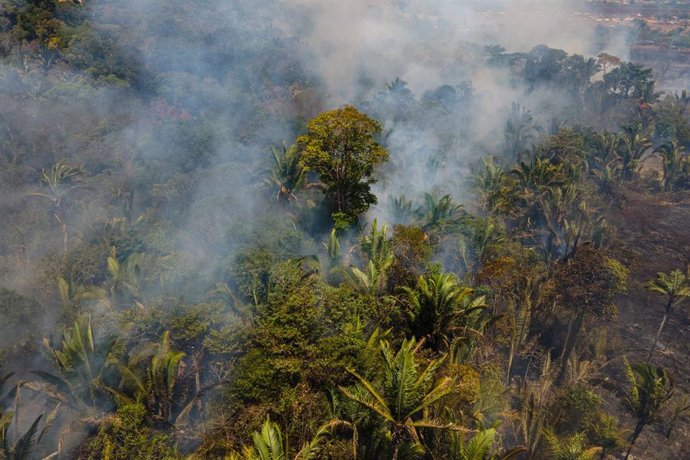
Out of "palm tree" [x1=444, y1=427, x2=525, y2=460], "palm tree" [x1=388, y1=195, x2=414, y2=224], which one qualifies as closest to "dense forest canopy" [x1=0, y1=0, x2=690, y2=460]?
"palm tree" [x1=444, y1=427, x2=525, y2=460]

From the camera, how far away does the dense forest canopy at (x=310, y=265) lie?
1168 centimetres

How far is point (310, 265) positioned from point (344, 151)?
5517 millimetres

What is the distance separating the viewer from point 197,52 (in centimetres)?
4778

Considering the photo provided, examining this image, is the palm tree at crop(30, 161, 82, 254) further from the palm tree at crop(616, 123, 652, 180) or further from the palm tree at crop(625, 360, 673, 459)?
the palm tree at crop(616, 123, 652, 180)

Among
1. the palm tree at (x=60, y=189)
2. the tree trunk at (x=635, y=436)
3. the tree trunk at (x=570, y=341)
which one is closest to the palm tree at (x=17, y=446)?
the palm tree at (x=60, y=189)

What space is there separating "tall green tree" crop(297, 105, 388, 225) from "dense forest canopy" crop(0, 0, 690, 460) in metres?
0.11

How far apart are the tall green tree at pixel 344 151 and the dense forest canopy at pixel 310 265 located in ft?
0.37

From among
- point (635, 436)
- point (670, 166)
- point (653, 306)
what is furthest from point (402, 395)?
point (670, 166)

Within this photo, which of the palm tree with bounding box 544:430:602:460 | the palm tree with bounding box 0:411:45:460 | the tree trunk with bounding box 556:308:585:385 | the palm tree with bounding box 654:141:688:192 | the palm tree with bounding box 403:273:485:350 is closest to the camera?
the palm tree with bounding box 0:411:45:460

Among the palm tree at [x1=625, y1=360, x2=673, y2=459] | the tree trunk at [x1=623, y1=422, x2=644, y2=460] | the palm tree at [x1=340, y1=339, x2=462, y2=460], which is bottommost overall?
the tree trunk at [x1=623, y1=422, x2=644, y2=460]

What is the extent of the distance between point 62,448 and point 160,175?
18.4 metres

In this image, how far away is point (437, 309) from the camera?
12562 mm

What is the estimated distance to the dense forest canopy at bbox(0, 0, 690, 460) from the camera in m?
11.7

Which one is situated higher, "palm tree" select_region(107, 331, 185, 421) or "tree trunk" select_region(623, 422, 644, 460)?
"palm tree" select_region(107, 331, 185, 421)
